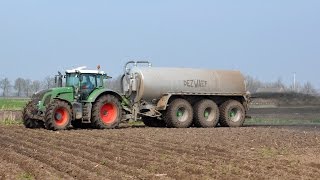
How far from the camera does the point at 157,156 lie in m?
11.3

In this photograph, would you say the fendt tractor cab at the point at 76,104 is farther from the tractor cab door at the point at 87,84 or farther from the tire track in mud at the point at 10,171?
the tire track in mud at the point at 10,171

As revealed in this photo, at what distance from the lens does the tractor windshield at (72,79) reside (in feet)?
62.7

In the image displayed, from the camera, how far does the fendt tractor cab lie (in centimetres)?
1809

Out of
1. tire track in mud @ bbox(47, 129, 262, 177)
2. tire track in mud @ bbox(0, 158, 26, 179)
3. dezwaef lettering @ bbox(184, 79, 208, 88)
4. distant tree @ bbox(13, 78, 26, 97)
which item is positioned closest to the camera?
tire track in mud @ bbox(0, 158, 26, 179)

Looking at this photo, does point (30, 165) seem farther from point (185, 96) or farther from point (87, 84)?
point (185, 96)

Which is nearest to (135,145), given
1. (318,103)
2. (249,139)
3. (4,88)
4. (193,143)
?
(193,143)

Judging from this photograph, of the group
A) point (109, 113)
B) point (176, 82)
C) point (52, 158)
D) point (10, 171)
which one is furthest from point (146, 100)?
point (10, 171)

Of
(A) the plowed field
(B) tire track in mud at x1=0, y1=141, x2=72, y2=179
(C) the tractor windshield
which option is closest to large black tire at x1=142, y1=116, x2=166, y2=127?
(C) the tractor windshield

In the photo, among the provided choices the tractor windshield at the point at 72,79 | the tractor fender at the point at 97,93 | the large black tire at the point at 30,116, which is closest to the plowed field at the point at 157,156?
the large black tire at the point at 30,116

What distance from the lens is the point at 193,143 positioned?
14141 millimetres

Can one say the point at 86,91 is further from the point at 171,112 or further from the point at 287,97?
the point at 287,97

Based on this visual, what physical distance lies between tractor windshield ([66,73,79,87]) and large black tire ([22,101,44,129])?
1.42 metres

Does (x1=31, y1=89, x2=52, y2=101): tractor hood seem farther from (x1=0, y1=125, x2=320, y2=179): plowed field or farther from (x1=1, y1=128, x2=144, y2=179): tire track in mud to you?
(x1=1, y1=128, x2=144, y2=179): tire track in mud

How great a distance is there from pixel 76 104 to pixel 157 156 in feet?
26.3
